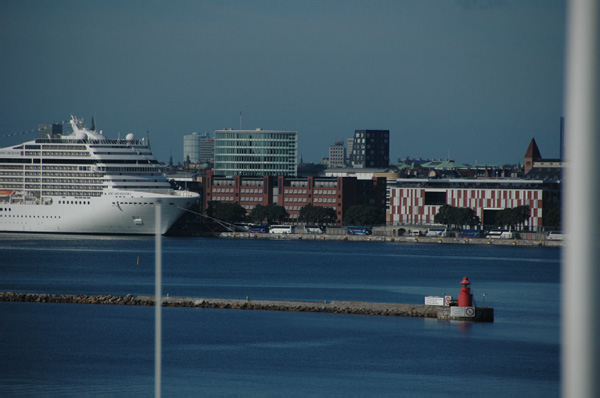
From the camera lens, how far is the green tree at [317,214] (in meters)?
74.4

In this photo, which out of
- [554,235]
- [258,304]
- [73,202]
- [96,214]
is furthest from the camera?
[554,235]

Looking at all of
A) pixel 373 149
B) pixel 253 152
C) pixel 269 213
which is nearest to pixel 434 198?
pixel 269 213

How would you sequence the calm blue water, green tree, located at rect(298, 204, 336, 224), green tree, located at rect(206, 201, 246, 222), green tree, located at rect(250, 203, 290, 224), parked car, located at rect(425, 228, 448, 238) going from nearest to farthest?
the calm blue water → parked car, located at rect(425, 228, 448, 238) → green tree, located at rect(298, 204, 336, 224) → green tree, located at rect(206, 201, 246, 222) → green tree, located at rect(250, 203, 290, 224)

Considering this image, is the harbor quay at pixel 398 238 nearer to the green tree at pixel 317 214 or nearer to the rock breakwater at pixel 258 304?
the green tree at pixel 317 214

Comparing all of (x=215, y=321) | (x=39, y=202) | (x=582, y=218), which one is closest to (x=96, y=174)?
(x=39, y=202)

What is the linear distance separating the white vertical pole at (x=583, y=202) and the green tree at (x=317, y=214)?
73.1 metres

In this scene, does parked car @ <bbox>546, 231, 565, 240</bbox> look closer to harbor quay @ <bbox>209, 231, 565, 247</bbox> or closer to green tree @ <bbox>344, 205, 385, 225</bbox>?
harbor quay @ <bbox>209, 231, 565, 247</bbox>

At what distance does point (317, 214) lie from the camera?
2926 inches

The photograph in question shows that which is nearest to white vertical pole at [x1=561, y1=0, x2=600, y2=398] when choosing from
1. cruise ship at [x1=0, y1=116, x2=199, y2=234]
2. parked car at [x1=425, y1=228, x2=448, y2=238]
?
cruise ship at [x1=0, y1=116, x2=199, y2=234]

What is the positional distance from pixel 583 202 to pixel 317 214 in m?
73.2

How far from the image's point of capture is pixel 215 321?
837 inches

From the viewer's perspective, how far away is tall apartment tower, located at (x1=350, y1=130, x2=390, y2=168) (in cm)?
13112

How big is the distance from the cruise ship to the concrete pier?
30.0 meters

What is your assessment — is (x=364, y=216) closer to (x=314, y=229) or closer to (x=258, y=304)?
(x=314, y=229)
